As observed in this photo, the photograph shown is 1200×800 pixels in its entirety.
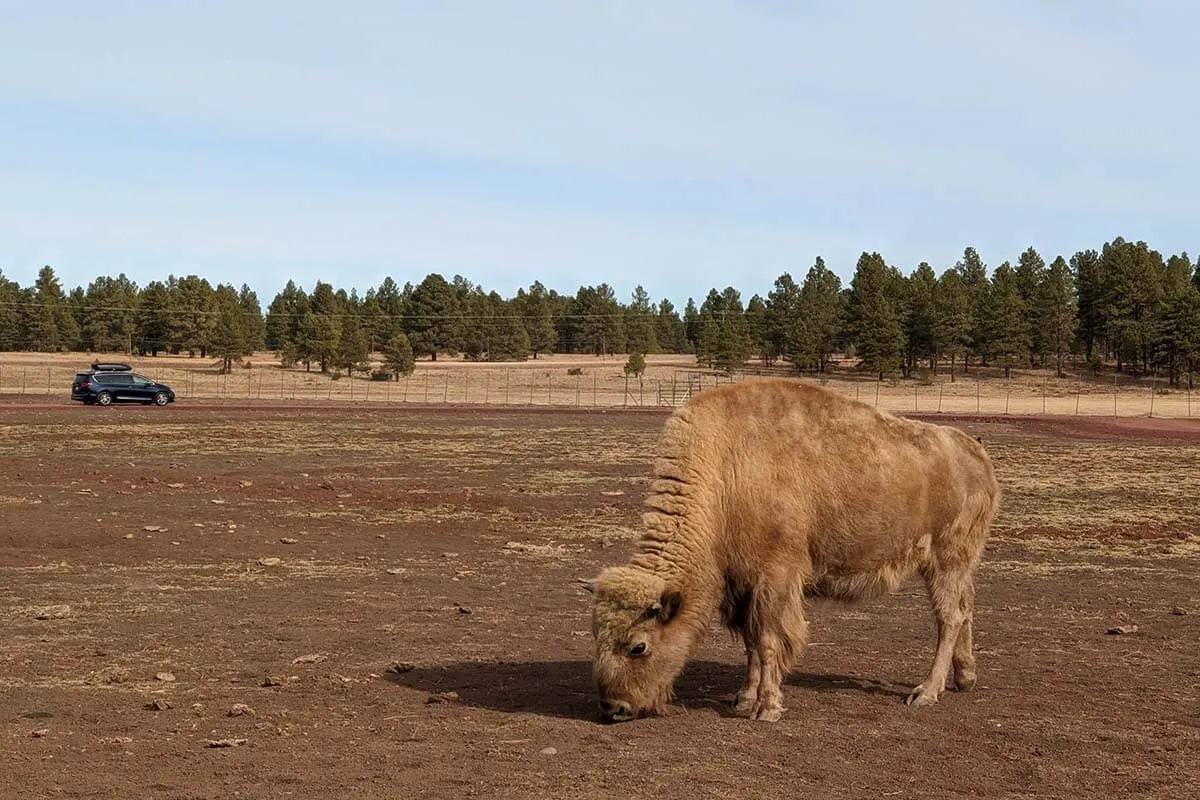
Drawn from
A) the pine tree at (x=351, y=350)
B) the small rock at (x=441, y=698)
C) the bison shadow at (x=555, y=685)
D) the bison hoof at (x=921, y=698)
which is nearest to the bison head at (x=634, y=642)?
the bison shadow at (x=555, y=685)

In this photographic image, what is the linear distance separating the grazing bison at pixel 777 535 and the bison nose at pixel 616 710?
0.01 m

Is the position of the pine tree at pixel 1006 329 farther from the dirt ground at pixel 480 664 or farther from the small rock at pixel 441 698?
the small rock at pixel 441 698

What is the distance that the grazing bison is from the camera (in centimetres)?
968

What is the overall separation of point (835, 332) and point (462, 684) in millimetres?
130439

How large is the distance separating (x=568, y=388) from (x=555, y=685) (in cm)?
9834

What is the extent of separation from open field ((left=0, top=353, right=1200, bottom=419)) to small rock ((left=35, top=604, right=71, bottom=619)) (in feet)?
202

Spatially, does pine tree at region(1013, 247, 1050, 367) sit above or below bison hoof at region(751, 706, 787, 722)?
above

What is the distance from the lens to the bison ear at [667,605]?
964cm

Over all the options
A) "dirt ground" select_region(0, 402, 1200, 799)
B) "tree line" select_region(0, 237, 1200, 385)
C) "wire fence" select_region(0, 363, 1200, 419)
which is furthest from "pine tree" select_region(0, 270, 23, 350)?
"dirt ground" select_region(0, 402, 1200, 799)

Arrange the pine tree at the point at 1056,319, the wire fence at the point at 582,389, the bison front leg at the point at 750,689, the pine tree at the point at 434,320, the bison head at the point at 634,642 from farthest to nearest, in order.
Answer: the pine tree at the point at 434,320 < the pine tree at the point at 1056,319 < the wire fence at the point at 582,389 < the bison front leg at the point at 750,689 < the bison head at the point at 634,642

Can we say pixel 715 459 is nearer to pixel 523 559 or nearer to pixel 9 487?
pixel 523 559

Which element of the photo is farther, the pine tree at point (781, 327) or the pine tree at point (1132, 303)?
the pine tree at point (781, 327)

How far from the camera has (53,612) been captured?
1373 cm

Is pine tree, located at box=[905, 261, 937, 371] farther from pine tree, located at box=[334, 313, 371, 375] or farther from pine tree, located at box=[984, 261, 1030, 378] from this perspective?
pine tree, located at box=[334, 313, 371, 375]
